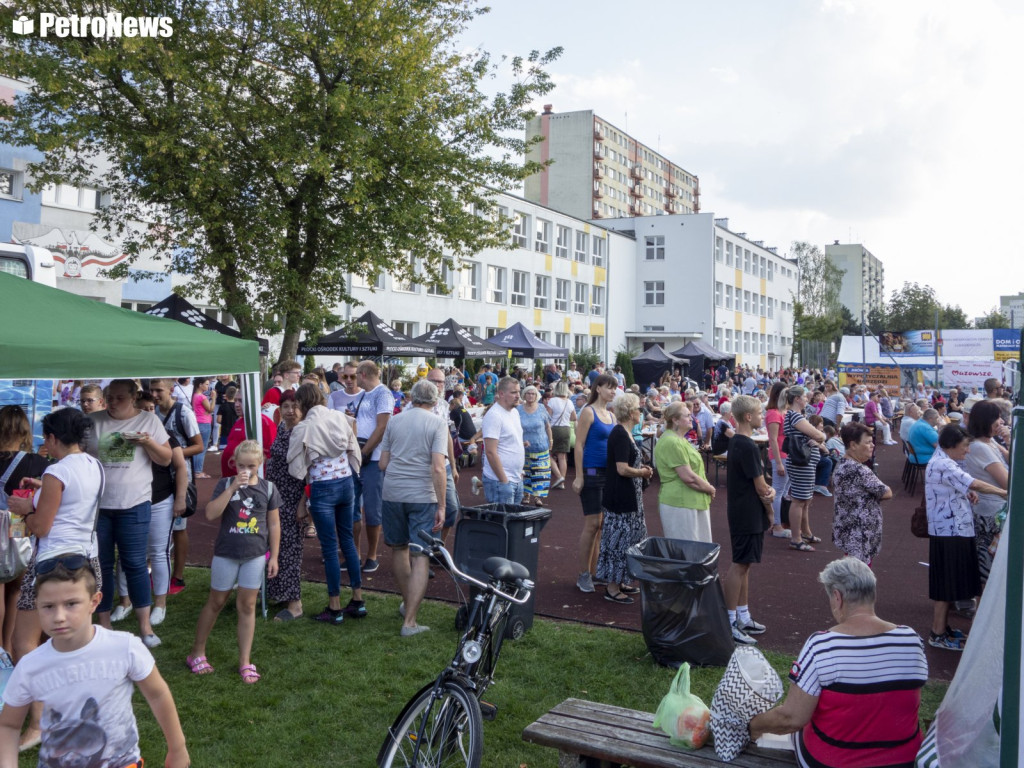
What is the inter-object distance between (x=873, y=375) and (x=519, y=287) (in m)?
17.2

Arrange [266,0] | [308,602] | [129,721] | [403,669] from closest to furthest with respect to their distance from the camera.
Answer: [129,721] → [403,669] → [308,602] → [266,0]

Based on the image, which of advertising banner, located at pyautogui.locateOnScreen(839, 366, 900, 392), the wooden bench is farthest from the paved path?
advertising banner, located at pyautogui.locateOnScreen(839, 366, 900, 392)

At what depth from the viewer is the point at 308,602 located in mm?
6719

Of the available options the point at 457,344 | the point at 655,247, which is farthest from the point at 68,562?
the point at 655,247

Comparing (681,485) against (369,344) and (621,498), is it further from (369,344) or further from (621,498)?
(369,344)

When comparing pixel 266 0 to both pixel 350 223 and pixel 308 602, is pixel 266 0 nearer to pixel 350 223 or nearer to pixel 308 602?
pixel 350 223

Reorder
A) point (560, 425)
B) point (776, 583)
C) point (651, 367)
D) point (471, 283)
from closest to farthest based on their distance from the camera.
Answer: point (776, 583) → point (560, 425) → point (651, 367) → point (471, 283)

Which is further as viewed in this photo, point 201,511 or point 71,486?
point 201,511

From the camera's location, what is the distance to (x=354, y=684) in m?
5.00

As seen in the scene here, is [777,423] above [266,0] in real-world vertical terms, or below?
below

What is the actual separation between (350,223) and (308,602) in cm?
890

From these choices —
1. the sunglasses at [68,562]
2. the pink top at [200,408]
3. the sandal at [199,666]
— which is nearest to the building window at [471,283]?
the pink top at [200,408]

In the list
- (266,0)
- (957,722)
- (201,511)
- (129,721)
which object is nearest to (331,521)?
(129,721)

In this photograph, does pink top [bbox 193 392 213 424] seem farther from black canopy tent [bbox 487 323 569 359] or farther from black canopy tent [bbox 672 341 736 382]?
black canopy tent [bbox 672 341 736 382]
